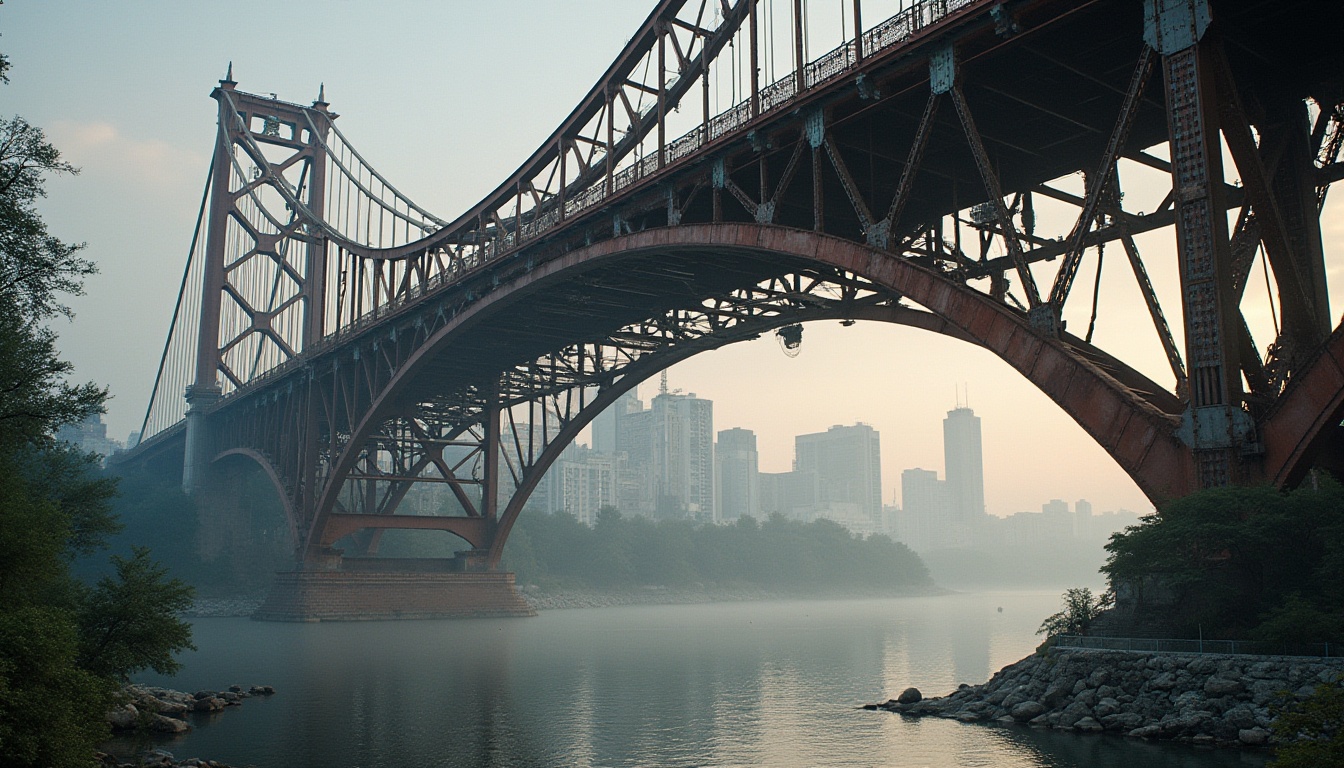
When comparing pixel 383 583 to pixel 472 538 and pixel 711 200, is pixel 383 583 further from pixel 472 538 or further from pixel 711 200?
pixel 711 200

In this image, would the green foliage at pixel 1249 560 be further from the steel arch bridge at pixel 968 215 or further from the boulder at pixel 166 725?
the boulder at pixel 166 725

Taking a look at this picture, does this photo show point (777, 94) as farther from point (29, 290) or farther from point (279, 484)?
point (279, 484)

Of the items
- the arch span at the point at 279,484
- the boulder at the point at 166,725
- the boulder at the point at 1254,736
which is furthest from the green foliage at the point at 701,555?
the boulder at the point at 1254,736

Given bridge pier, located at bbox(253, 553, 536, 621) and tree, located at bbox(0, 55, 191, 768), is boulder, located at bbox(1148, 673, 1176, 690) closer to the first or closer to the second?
tree, located at bbox(0, 55, 191, 768)

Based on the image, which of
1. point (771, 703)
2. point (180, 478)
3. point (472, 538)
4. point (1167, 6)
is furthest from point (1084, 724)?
point (180, 478)

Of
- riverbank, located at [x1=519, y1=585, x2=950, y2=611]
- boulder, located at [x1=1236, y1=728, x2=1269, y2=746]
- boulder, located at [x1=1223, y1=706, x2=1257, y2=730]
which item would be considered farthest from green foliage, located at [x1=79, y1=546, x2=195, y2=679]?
riverbank, located at [x1=519, y1=585, x2=950, y2=611]

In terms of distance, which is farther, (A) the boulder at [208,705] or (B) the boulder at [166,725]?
(A) the boulder at [208,705]
